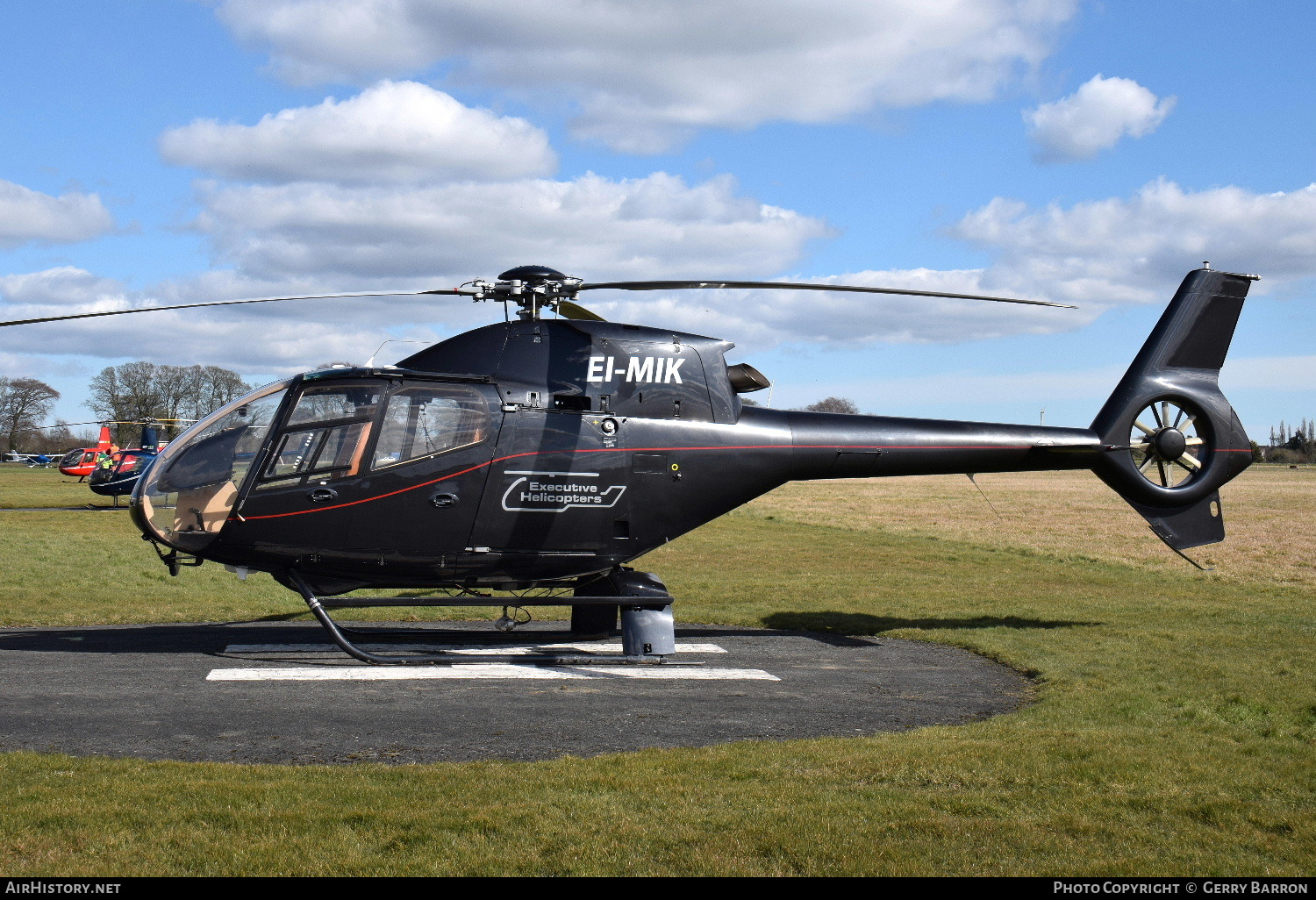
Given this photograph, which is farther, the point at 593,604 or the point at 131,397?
the point at 131,397

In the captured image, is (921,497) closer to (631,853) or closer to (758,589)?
(758,589)

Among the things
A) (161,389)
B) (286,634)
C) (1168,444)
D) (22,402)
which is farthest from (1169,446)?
(22,402)

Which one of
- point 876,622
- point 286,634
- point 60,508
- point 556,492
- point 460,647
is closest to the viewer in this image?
point 556,492

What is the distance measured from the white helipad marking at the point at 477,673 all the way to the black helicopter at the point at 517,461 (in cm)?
22

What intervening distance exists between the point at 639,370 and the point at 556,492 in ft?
5.59

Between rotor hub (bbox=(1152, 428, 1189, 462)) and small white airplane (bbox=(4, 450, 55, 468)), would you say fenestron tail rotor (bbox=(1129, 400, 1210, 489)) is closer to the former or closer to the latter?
rotor hub (bbox=(1152, 428, 1189, 462))

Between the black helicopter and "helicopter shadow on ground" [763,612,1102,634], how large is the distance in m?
2.29

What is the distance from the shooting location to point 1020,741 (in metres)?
8.09

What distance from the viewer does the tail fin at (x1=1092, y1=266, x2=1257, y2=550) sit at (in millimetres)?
14570

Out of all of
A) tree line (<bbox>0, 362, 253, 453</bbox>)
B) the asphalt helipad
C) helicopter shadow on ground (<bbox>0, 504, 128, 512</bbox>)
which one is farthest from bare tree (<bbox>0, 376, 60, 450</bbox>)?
the asphalt helipad

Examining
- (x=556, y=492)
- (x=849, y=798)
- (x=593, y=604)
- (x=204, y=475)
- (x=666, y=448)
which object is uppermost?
(x=666, y=448)

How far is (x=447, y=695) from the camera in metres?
10.2

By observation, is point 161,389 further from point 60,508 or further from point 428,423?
point 428,423
